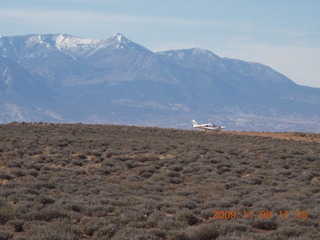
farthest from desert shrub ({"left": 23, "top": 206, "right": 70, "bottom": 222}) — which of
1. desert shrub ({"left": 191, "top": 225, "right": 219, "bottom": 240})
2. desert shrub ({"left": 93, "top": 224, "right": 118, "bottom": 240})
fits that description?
desert shrub ({"left": 191, "top": 225, "right": 219, "bottom": 240})

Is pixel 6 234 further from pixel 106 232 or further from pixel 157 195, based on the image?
pixel 157 195

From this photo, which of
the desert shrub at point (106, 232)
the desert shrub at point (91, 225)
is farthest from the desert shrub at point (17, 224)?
the desert shrub at point (106, 232)

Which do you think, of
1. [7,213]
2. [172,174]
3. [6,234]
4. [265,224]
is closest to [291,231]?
[265,224]

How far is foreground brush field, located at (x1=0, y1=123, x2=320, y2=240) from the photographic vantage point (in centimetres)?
1270

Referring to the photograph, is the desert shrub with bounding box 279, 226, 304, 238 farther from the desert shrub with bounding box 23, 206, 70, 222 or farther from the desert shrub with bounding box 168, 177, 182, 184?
Result: the desert shrub with bounding box 168, 177, 182, 184

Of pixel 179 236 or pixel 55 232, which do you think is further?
pixel 179 236

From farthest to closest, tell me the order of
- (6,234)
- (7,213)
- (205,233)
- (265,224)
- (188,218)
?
(188,218) → (265,224) → (7,213) → (205,233) → (6,234)

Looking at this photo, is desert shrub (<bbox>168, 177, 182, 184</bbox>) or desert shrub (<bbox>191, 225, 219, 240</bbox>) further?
desert shrub (<bbox>168, 177, 182, 184</bbox>)

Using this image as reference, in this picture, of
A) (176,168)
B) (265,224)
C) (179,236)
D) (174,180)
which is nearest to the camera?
(179,236)

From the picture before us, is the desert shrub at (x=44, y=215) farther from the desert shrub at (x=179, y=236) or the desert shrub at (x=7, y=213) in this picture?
the desert shrub at (x=179, y=236)
